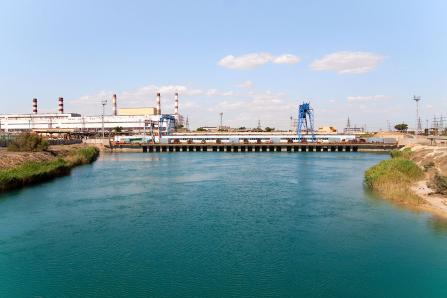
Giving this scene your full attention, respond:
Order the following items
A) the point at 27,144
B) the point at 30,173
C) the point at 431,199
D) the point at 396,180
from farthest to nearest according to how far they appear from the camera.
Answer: the point at 27,144 → the point at 30,173 → the point at 396,180 → the point at 431,199

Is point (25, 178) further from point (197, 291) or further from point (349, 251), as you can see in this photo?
point (349, 251)

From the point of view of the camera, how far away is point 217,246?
49.5ft

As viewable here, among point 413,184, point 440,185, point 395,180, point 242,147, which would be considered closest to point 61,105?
point 242,147

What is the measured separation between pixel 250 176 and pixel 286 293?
83.4 feet

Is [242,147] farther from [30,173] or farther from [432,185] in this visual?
[432,185]

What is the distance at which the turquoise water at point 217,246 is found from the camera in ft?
38.1

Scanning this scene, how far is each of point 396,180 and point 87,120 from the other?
11977 cm

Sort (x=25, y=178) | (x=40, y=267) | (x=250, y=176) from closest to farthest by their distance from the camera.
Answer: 1. (x=40, y=267)
2. (x=25, y=178)
3. (x=250, y=176)

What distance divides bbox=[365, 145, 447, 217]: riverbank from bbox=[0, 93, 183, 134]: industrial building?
98188mm

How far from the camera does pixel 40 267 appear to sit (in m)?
13.0

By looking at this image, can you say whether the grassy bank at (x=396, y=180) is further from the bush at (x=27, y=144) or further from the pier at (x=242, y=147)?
the pier at (x=242, y=147)

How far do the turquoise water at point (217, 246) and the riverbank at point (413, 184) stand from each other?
4.08 ft

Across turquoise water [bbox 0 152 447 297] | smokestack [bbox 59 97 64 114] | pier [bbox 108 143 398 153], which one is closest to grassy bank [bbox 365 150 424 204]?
turquoise water [bbox 0 152 447 297]

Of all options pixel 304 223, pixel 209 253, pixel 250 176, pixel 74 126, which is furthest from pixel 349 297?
pixel 74 126
